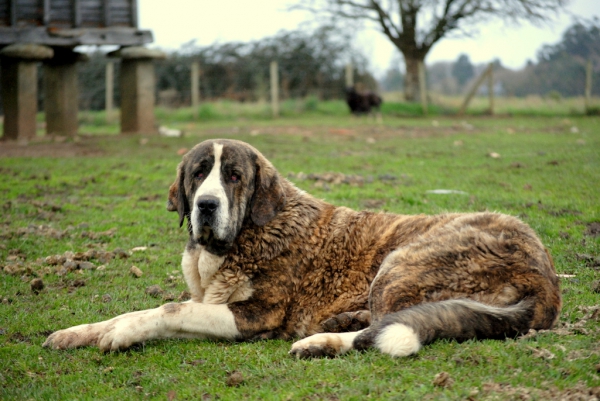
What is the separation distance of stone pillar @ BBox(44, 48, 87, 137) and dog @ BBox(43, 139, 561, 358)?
1497cm

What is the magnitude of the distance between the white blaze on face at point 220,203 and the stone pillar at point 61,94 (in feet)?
50.0

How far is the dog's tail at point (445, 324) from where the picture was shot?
3926 millimetres

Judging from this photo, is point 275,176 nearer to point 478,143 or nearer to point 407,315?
point 407,315

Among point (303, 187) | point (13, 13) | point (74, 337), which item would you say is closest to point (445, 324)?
point (74, 337)

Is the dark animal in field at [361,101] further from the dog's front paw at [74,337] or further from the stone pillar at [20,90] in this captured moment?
the dog's front paw at [74,337]

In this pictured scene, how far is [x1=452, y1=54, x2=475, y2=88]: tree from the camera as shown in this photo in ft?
164

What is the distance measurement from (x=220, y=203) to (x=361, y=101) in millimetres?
23912

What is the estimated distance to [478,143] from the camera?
16.8 m

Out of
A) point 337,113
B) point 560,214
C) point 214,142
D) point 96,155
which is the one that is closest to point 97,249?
point 214,142

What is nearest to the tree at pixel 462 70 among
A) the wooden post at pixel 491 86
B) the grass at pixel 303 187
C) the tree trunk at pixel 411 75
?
the tree trunk at pixel 411 75

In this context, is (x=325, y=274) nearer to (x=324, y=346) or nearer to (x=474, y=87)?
(x=324, y=346)

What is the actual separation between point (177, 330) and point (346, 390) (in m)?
1.60

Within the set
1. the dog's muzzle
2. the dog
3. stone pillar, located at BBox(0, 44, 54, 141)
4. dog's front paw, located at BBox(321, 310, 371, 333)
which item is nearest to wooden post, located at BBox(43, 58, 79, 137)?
stone pillar, located at BBox(0, 44, 54, 141)

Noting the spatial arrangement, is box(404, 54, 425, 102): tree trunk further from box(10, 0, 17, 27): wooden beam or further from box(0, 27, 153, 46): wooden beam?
box(10, 0, 17, 27): wooden beam
